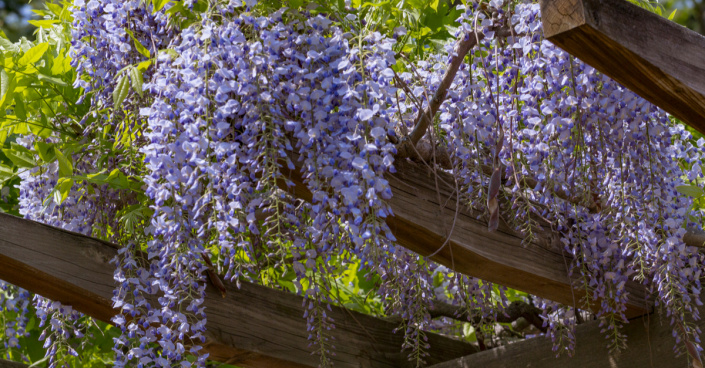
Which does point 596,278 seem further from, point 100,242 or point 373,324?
point 100,242

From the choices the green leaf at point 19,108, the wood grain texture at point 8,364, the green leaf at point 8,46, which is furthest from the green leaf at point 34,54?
the wood grain texture at point 8,364

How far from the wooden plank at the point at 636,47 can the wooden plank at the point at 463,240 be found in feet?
1.73

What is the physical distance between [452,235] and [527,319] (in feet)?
3.47

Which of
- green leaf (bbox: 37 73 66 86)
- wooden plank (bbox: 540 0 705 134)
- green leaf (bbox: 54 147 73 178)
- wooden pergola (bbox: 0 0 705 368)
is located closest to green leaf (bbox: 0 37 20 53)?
green leaf (bbox: 37 73 66 86)

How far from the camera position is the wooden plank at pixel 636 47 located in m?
1.17

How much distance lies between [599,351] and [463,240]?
77cm

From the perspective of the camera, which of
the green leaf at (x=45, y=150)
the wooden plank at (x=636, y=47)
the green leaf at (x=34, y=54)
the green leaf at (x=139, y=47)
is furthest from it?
the green leaf at (x=45, y=150)

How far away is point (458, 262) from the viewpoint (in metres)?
1.91

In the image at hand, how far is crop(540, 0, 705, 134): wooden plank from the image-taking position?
45.9 inches

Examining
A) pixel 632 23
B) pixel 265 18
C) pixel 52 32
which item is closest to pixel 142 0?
pixel 265 18

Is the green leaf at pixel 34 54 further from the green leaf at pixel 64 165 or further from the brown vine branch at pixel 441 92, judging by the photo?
the brown vine branch at pixel 441 92

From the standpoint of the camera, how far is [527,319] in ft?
9.10

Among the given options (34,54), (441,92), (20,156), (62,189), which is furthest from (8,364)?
(441,92)

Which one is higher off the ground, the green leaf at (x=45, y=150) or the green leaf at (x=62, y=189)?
the green leaf at (x=45, y=150)
